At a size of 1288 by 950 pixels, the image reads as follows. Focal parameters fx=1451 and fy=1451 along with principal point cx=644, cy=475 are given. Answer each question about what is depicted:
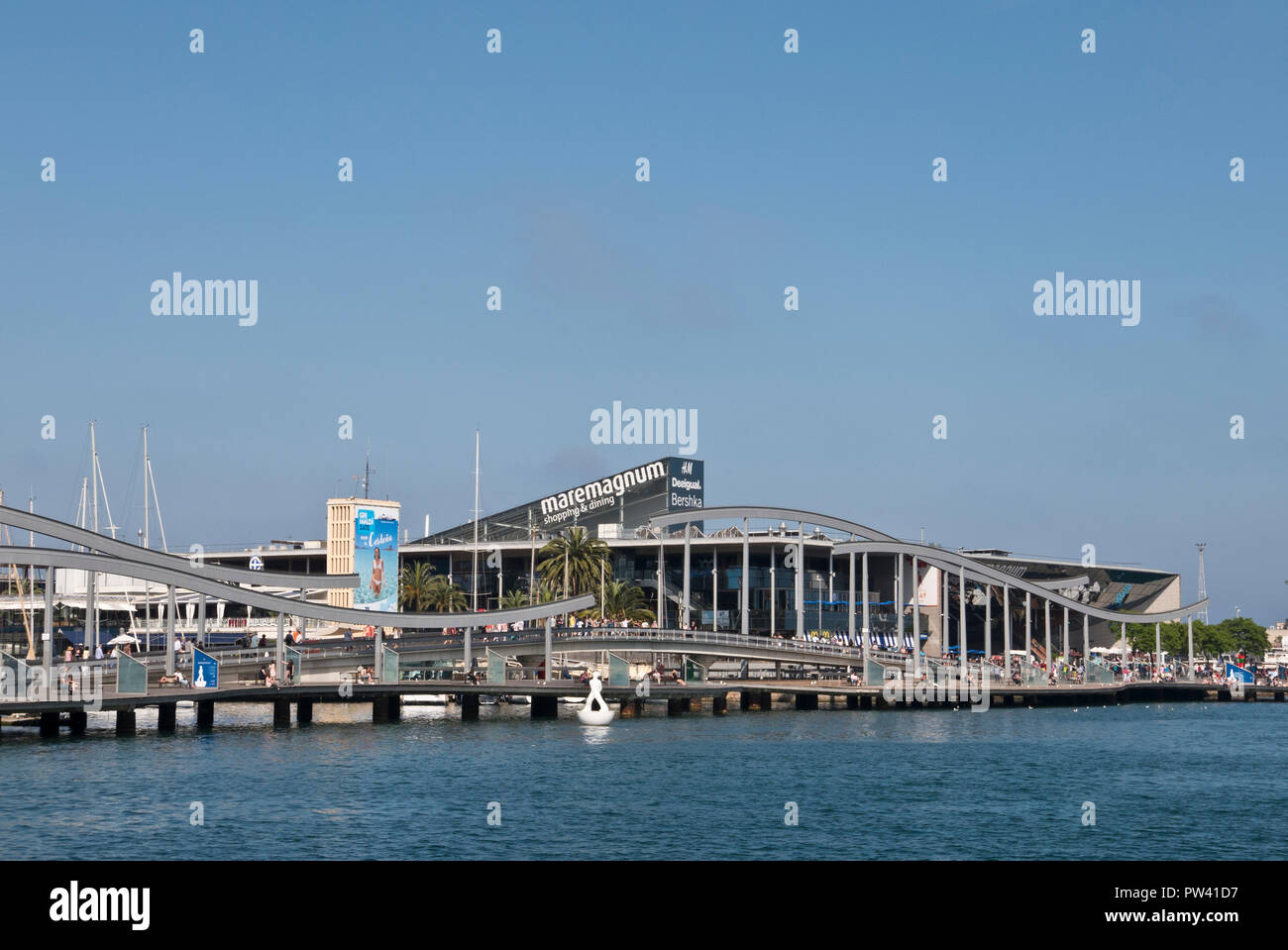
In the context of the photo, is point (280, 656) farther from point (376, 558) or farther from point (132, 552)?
point (376, 558)

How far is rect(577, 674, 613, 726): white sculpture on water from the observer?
7925 cm

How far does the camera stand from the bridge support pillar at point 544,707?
8588 cm

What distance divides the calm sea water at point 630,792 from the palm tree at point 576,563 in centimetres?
4287

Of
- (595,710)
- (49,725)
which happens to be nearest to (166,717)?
(49,725)

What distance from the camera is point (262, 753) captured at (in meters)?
61.3

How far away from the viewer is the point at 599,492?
149750mm

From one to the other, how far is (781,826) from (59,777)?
25895 mm

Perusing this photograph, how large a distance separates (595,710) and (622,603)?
48221mm
